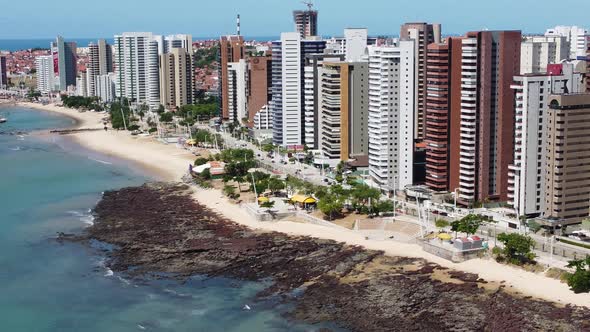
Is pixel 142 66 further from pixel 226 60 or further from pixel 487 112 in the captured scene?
pixel 487 112

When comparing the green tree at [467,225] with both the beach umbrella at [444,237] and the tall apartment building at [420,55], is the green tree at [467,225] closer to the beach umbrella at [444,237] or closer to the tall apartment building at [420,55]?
the beach umbrella at [444,237]

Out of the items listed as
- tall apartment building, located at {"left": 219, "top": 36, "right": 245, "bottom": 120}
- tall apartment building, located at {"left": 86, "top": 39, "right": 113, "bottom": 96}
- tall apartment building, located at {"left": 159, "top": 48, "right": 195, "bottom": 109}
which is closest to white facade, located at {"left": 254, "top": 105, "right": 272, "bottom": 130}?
tall apartment building, located at {"left": 219, "top": 36, "right": 245, "bottom": 120}

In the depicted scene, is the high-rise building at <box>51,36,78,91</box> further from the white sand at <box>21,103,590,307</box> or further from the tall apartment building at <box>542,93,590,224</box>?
the tall apartment building at <box>542,93,590,224</box>

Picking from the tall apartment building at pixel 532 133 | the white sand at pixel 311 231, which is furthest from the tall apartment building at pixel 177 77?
the tall apartment building at pixel 532 133

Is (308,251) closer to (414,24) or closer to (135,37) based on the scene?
(414,24)

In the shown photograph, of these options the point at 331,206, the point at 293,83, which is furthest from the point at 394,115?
the point at 293,83

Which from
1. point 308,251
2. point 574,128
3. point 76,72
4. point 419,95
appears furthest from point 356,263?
point 76,72
